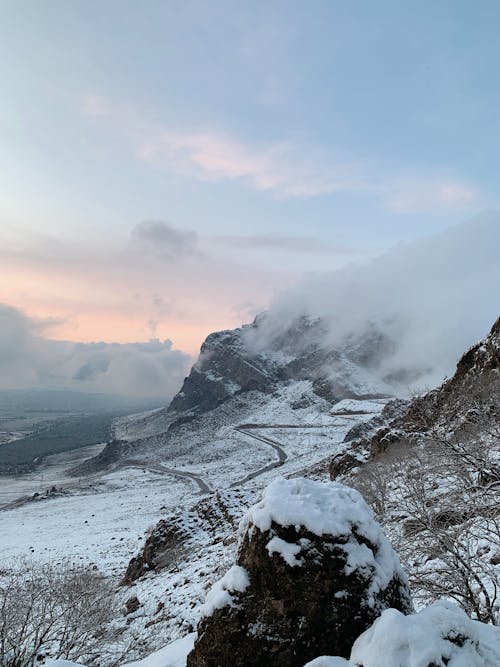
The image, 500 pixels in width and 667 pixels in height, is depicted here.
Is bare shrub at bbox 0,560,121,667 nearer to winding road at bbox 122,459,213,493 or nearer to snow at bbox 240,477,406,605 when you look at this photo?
snow at bbox 240,477,406,605

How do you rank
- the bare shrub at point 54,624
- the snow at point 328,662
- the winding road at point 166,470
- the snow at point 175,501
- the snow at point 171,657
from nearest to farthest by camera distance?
1. the snow at point 328,662
2. the snow at point 171,657
3. the bare shrub at point 54,624
4. the snow at point 175,501
5. the winding road at point 166,470

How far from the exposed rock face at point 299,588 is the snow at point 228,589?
0.01 metres

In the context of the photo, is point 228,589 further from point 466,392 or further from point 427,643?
point 466,392

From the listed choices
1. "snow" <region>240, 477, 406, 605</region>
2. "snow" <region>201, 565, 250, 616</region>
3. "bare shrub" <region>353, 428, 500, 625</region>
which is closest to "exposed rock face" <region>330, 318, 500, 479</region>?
"bare shrub" <region>353, 428, 500, 625</region>

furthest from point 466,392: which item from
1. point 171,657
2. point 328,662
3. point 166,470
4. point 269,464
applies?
point 166,470

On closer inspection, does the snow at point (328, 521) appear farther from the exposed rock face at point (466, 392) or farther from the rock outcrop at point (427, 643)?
the exposed rock face at point (466, 392)

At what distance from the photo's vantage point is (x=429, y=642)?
13.6 ft

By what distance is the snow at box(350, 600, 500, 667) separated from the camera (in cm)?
411

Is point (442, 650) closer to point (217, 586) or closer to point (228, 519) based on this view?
point (217, 586)

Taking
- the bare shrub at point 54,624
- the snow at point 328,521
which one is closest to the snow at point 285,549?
the snow at point 328,521

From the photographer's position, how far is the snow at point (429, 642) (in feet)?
13.5

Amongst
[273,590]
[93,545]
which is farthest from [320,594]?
[93,545]

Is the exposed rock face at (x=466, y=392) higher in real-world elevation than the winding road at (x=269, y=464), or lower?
higher

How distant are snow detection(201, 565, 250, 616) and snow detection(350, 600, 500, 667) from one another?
5.69ft
